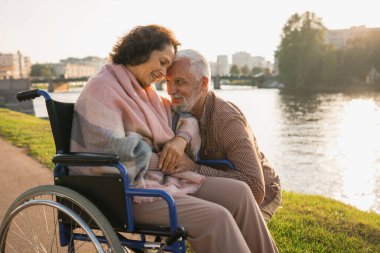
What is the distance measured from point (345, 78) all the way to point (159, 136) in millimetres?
57721

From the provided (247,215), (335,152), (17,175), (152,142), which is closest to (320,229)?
(247,215)

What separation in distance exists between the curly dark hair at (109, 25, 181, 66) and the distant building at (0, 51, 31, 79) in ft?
402

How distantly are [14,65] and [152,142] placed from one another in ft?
495

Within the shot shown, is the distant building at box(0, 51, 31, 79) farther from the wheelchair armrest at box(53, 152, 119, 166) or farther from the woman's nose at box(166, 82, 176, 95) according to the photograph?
the wheelchair armrest at box(53, 152, 119, 166)

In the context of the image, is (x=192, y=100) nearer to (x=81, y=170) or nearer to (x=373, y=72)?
(x=81, y=170)

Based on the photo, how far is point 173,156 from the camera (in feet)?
7.07

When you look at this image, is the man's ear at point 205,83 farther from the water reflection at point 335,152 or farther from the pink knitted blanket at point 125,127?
the water reflection at point 335,152

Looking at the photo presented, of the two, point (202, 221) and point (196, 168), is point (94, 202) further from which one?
point (196, 168)

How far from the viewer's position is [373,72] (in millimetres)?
56938

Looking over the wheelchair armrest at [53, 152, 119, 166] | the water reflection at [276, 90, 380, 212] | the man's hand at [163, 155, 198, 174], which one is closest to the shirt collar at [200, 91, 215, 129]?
the man's hand at [163, 155, 198, 174]

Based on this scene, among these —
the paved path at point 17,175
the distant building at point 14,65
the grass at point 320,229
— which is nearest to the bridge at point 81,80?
the distant building at point 14,65

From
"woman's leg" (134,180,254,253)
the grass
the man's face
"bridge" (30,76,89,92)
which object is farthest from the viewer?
"bridge" (30,76,89,92)

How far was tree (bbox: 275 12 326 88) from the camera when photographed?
52500 millimetres

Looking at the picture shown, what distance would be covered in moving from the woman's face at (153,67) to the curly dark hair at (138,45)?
2cm
